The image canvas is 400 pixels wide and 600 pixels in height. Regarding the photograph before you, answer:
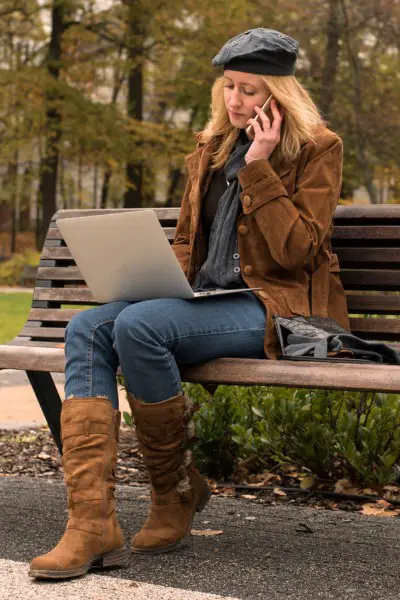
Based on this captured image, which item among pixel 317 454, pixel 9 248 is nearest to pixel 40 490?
pixel 317 454

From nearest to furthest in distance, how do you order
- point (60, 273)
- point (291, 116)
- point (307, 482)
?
1. point (291, 116)
2. point (307, 482)
3. point (60, 273)

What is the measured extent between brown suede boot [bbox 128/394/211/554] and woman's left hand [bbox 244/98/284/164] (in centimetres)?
82

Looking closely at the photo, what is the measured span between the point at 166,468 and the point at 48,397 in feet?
3.69

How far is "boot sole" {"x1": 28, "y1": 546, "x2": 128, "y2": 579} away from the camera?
3049 mm

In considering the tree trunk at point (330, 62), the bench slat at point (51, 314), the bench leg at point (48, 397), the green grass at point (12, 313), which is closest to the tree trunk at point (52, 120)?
the green grass at point (12, 313)

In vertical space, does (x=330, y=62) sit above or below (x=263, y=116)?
below

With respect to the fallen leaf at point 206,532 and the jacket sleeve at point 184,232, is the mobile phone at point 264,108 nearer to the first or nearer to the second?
the jacket sleeve at point 184,232

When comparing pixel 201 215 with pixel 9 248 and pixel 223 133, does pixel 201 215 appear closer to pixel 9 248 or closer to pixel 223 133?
pixel 223 133

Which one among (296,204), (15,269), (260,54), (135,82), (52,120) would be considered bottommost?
(15,269)

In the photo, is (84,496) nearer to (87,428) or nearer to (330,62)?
(87,428)

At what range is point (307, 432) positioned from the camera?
4.38 m

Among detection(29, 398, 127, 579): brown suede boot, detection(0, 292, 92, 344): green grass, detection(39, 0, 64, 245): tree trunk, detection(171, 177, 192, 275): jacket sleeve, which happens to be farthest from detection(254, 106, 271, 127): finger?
detection(39, 0, 64, 245): tree trunk

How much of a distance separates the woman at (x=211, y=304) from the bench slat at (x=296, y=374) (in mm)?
58

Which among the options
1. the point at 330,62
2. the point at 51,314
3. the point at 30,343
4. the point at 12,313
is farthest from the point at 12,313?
the point at 30,343
